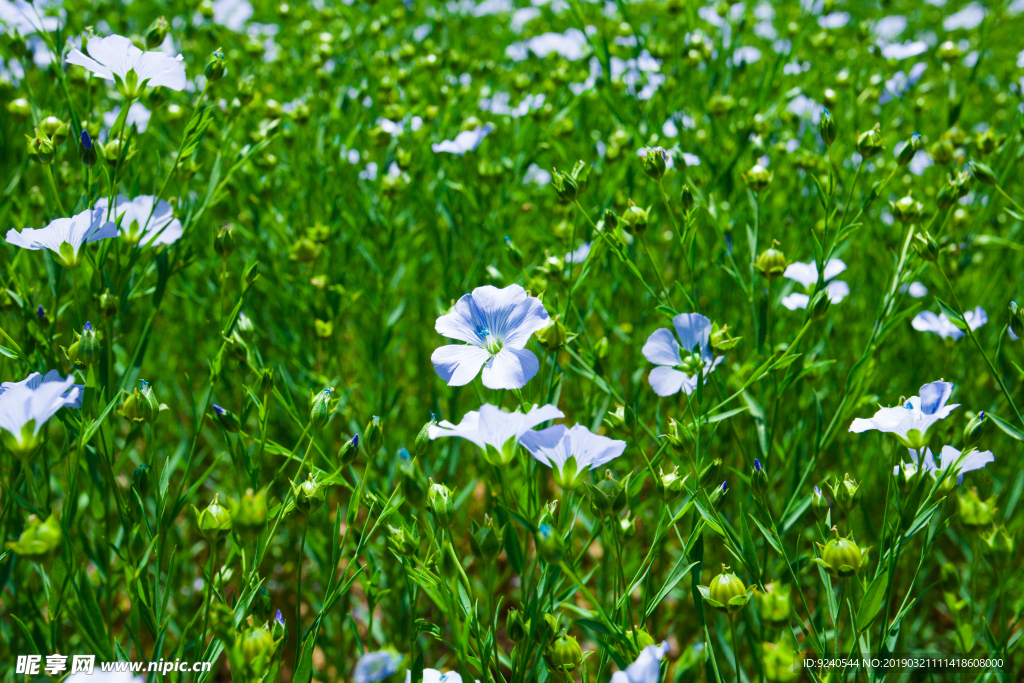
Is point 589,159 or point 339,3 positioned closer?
point 589,159

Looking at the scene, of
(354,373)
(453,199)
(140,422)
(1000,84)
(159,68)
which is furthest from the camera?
(1000,84)

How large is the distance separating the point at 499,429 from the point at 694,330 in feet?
1.43

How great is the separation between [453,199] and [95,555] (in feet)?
3.46

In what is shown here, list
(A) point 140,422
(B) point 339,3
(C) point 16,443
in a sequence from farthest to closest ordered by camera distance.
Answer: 1. (B) point 339,3
2. (A) point 140,422
3. (C) point 16,443

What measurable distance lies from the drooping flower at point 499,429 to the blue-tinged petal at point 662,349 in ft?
1.12

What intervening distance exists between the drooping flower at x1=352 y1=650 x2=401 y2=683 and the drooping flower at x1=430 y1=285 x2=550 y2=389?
0.99ft

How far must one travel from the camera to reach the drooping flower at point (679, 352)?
984 mm

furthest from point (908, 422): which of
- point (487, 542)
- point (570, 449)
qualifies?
point (487, 542)

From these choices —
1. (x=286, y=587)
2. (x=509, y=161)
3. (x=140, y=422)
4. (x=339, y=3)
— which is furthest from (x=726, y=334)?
(x=339, y=3)

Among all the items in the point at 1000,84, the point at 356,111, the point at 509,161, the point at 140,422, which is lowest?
the point at 140,422

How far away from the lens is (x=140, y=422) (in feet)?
2.96

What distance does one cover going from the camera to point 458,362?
2.73 ft

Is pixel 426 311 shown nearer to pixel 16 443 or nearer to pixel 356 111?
pixel 356 111

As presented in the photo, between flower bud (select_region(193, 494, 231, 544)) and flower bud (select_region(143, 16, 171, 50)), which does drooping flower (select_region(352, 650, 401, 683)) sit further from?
flower bud (select_region(143, 16, 171, 50))
